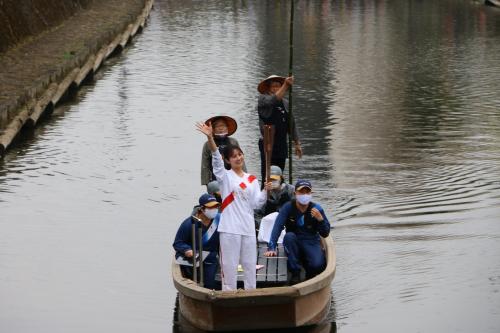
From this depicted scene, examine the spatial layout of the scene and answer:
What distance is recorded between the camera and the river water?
14.7 meters

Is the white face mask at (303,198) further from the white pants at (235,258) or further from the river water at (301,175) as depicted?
the river water at (301,175)

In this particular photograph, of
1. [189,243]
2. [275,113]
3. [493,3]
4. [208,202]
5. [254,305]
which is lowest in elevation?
[493,3]

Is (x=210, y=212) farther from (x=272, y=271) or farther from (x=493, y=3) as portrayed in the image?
(x=493, y=3)

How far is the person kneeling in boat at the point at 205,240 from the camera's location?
1336 centimetres

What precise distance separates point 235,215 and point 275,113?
4.18m

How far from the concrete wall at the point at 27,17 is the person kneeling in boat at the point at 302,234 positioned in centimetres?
2279

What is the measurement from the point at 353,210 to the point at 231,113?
10.1m

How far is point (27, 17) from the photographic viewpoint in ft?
131

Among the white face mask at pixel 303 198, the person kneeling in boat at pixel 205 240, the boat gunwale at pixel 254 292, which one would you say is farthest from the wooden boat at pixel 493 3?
the boat gunwale at pixel 254 292

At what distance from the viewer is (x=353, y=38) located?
152 feet

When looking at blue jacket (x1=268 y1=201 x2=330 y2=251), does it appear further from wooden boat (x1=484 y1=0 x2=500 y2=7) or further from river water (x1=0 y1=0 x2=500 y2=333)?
wooden boat (x1=484 y1=0 x2=500 y2=7)

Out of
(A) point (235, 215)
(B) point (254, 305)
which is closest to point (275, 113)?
(A) point (235, 215)

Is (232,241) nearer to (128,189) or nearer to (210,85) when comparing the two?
(128,189)

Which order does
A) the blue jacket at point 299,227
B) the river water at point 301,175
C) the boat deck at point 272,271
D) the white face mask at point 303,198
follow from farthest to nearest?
the river water at point 301,175
the blue jacket at point 299,227
the boat deck at point 272,271
the white face mask at point 303,198
